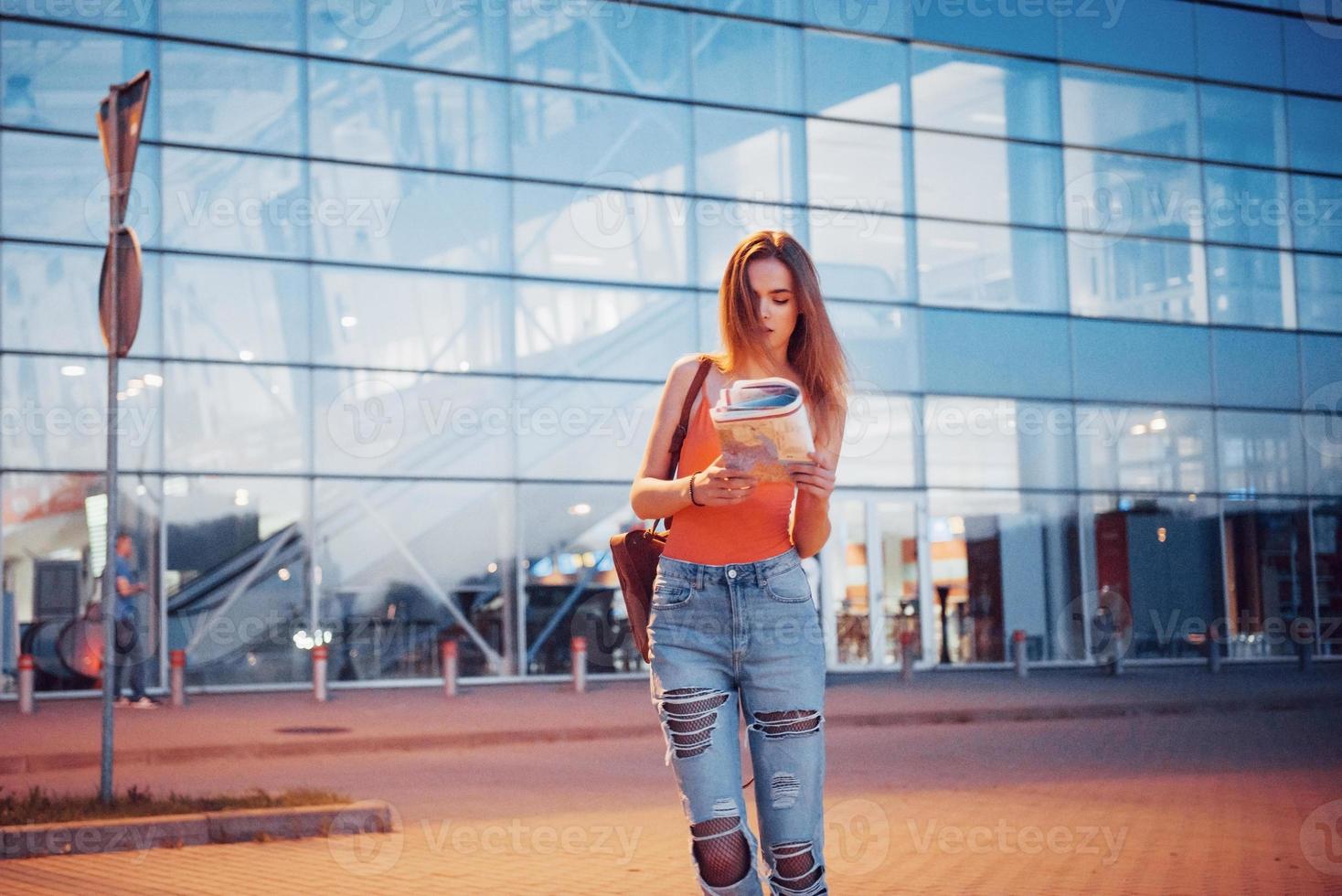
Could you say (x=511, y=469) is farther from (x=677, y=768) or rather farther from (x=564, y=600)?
(x=677, y=768)

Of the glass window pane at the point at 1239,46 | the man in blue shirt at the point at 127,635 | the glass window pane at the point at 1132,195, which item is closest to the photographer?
the man in blue shirt at the point at 127,635

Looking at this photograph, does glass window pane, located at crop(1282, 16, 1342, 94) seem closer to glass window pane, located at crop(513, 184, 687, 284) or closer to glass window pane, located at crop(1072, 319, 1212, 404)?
glass window pane, located at crop(1072, 319, 1212, 404)

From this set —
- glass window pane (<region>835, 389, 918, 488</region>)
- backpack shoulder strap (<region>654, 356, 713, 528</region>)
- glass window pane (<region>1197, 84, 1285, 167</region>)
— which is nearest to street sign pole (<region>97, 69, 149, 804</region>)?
backpack shoulder strap (<region>654, 356, 713, 528</region>)

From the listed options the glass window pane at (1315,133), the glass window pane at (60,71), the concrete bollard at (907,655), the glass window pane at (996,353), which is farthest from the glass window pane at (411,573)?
the glass window pane at (1315,133)

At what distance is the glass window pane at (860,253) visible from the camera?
984 inches

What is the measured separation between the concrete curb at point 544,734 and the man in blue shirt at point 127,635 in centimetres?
473

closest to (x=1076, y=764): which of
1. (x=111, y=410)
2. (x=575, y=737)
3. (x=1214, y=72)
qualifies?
(x=575, y=737)

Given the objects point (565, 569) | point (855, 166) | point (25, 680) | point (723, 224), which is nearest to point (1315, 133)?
point (855, 166)

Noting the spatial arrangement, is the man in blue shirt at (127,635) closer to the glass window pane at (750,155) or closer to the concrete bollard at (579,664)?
the concrete bollard at (579,664)

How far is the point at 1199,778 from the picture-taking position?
1053cm

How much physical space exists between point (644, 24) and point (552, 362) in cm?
543

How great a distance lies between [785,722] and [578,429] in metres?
19.7

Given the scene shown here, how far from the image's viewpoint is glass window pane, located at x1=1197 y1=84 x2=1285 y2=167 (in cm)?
2814

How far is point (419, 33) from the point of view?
22875 mm
